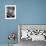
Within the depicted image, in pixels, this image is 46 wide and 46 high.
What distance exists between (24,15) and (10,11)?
1.31 feet

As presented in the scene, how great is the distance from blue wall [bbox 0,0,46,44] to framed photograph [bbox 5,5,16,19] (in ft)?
0.27

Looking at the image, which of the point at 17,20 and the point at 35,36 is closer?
the point at 35,36

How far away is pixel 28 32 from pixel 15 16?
0.57 metres

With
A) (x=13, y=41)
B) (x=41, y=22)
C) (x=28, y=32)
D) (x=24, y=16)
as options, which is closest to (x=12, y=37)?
(x=13, y=41)

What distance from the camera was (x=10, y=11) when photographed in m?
3.36

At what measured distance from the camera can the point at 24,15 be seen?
11.0ft

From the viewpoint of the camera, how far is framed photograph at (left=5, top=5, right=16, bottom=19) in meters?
3.34

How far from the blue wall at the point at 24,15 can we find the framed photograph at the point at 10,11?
0.08m

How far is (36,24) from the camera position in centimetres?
330

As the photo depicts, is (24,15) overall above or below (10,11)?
below

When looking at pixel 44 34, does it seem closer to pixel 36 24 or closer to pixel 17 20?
pixel 36 24

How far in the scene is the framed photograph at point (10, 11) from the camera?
334 cm

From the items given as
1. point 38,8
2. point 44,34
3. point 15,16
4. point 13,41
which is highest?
point 38,8

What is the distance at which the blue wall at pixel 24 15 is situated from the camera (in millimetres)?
3338
